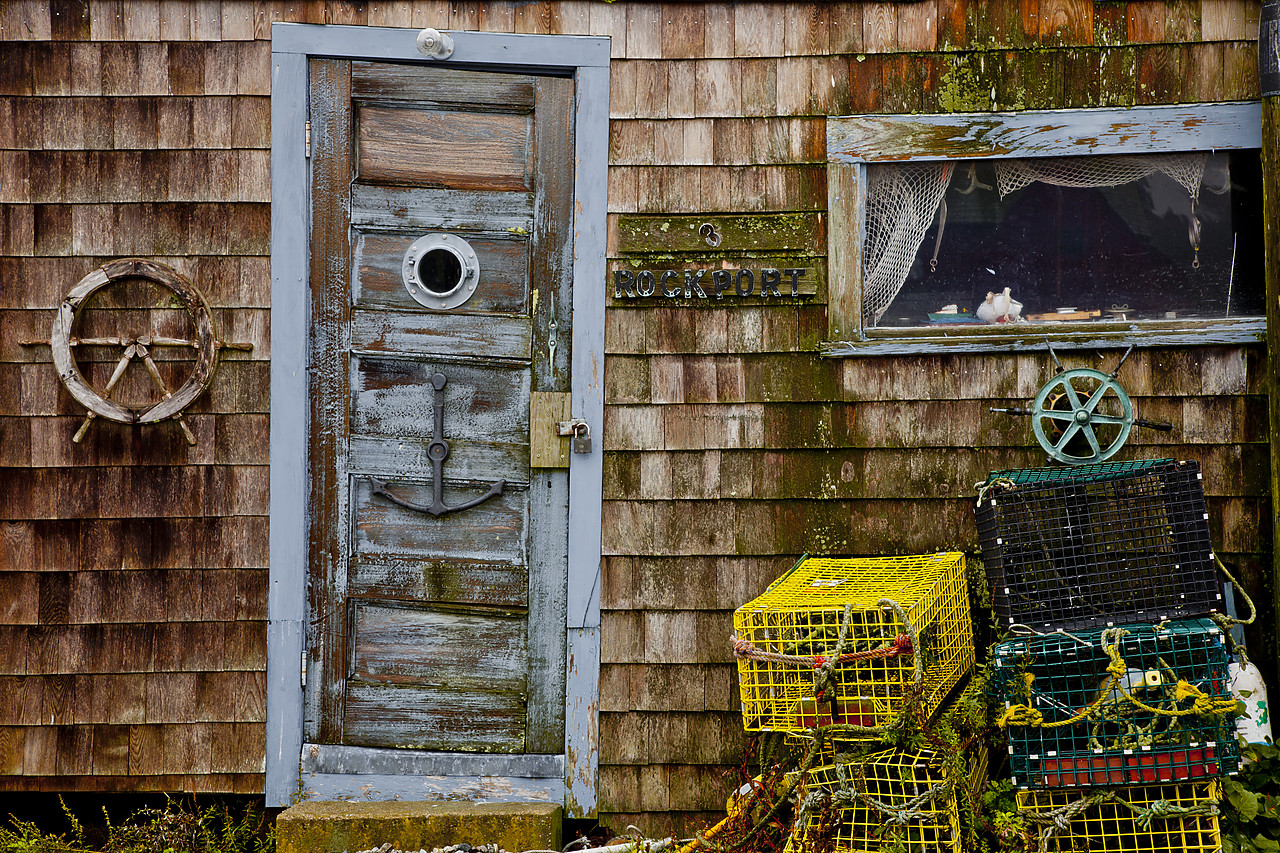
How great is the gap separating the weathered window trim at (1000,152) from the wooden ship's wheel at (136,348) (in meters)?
2.36

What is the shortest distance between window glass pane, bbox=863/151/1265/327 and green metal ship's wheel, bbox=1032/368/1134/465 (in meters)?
0.28

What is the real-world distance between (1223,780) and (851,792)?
49.6 inches

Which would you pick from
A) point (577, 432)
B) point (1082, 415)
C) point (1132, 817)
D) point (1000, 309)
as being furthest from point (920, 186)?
point (1132, 817)

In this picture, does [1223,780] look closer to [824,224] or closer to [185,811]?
[824,224]

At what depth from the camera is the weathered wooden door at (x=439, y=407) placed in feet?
11.4

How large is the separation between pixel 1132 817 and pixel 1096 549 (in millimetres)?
826

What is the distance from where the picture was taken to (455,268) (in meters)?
3.50

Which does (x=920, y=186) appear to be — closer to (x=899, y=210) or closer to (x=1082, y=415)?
(x=899, y=210)

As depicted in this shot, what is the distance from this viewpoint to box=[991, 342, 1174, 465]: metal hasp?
328cm

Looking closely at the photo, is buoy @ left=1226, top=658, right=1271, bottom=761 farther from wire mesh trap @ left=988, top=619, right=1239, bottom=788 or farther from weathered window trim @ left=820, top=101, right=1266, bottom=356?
weathered window trim @ left=820, top=101, right=1266, bottom=356

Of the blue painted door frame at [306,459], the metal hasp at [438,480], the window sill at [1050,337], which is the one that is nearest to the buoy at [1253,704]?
the window sill at [1050,337]

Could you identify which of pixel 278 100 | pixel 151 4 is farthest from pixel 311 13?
pixel 151 4

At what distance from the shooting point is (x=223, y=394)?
3.45 m

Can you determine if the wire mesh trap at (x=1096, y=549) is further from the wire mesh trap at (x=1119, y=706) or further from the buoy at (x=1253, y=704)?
the buoy at (x=1253, y=704)
